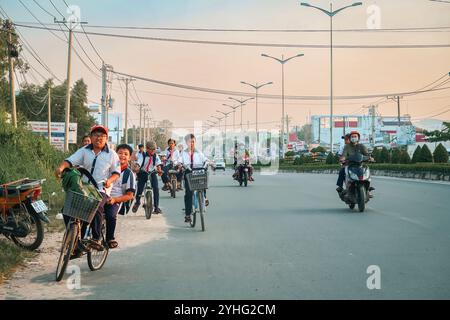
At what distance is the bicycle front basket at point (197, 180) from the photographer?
12.5 metres

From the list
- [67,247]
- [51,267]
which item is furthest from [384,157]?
[67,247]

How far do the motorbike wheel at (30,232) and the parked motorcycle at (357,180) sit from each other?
7686mm

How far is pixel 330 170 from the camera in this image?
53.8 metres

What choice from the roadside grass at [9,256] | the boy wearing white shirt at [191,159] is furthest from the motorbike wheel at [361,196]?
the roadside grass at [9,256]

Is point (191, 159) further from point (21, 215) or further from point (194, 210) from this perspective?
point (21, 215)

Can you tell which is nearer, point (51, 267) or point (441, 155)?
point (51, 267)

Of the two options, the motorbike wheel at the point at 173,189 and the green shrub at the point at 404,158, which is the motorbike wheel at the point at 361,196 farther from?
the green shrub at the point at 404,158

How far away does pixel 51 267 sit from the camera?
8539 mm

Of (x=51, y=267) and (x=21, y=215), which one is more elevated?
(x=21, y=215)

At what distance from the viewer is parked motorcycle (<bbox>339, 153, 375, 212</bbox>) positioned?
15375mm

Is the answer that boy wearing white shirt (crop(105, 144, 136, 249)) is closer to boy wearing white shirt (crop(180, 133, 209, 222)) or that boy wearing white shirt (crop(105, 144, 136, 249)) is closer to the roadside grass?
the roadside grass

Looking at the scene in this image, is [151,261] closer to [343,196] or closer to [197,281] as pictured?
[197,281]

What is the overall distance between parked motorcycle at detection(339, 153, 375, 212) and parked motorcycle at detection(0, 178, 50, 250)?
758 centimetres

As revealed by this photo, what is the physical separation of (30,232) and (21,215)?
383 mm
